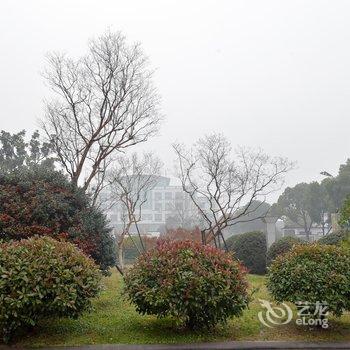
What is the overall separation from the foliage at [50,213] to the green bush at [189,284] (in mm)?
2175

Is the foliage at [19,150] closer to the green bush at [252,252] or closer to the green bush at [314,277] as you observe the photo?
the green bush at [252,252]

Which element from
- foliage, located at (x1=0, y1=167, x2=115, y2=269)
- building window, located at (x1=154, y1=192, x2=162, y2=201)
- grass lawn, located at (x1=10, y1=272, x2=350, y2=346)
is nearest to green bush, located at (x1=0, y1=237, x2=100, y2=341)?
grass lawn, located at (x1=10, y1=272, x2=350, y2=346)

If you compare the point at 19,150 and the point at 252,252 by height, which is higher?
the point at 19,150

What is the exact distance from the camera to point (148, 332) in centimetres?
600

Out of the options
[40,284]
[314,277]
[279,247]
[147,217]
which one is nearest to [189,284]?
[314,277]

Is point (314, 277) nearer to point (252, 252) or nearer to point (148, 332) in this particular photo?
point (148, 332)

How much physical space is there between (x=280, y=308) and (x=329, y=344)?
161 centimetres

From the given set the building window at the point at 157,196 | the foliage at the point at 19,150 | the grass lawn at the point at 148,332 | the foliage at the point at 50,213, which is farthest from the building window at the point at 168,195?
the grass lawn at the point at 148,332

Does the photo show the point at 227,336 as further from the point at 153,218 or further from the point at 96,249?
the point at 153,218

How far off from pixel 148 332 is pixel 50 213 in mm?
2829

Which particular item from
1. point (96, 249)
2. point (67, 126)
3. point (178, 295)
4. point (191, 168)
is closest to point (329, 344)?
point (178, 295)

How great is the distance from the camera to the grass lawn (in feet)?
18.8

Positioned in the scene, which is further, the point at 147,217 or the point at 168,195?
the point at 147,217

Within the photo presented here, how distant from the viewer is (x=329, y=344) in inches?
217
